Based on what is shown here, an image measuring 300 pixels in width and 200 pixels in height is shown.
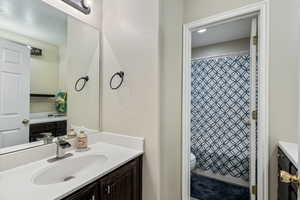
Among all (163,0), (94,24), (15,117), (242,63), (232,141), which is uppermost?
(163,0)

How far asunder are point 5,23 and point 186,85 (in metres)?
1.53

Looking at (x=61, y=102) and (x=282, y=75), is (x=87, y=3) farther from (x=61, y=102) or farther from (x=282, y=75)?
(x=282, y=75)

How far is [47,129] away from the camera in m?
1.21

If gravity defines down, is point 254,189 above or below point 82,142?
below

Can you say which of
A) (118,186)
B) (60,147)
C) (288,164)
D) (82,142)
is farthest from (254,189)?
(60,147)

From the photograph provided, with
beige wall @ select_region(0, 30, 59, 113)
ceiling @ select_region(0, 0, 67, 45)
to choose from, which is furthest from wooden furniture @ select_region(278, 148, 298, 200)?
ceiling @ select_region(0, 0, 67, 45)

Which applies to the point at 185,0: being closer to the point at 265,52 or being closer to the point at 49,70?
the point at 265,52

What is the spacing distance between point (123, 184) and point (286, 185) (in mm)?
1136

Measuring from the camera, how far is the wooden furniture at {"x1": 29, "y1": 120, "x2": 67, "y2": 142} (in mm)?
1127

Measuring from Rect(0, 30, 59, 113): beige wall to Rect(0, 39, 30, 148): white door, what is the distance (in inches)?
1.5

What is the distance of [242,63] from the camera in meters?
2.44

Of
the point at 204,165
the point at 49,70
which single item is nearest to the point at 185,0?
the point at 49,70

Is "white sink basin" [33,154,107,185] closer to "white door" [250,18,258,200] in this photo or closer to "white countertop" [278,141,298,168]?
"white countertop" [278,141,298,168]

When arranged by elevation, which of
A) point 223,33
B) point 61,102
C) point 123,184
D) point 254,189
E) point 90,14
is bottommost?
point 254,189
